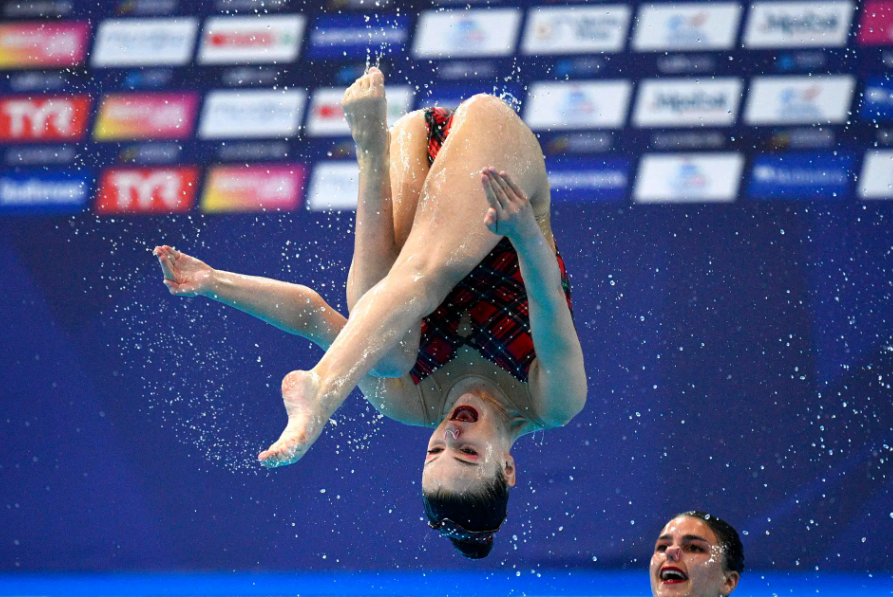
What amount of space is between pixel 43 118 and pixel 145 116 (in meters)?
0.60

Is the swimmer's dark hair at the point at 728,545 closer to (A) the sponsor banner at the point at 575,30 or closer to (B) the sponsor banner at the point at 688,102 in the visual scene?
(B) the sponsor banner at the point at 688,102

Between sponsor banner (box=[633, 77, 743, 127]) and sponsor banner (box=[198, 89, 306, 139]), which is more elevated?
sponsor banner (box=[198, 89, 306, 139])

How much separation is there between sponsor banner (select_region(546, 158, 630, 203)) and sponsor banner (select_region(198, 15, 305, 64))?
5.09 feet

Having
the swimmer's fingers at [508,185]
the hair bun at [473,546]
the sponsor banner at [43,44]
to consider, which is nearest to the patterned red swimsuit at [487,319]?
the hair bun at [473,546]

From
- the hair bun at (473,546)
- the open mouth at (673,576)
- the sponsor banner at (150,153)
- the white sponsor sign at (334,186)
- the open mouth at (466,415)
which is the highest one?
the sponsor banner at (150,153)

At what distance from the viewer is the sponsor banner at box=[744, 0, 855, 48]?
Result: 19.1ft

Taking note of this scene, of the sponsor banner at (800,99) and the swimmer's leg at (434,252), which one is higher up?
the sponsor banner at (800,99)

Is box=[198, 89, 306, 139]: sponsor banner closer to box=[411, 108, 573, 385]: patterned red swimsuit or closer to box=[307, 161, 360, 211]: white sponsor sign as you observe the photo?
box=[307, 161, 360, 211]: white sponsor sign

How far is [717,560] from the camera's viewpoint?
3496mm

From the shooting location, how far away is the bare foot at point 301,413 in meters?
2.58

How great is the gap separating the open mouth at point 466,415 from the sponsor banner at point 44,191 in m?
3.78

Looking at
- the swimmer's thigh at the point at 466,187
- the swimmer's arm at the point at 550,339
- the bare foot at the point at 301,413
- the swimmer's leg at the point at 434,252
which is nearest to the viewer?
the bare foot at the point at 301,413

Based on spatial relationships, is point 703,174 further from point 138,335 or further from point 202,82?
point 138,335

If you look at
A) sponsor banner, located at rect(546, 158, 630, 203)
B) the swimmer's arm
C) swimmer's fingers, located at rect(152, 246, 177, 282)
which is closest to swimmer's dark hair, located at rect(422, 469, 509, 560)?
the swimmer's arm
